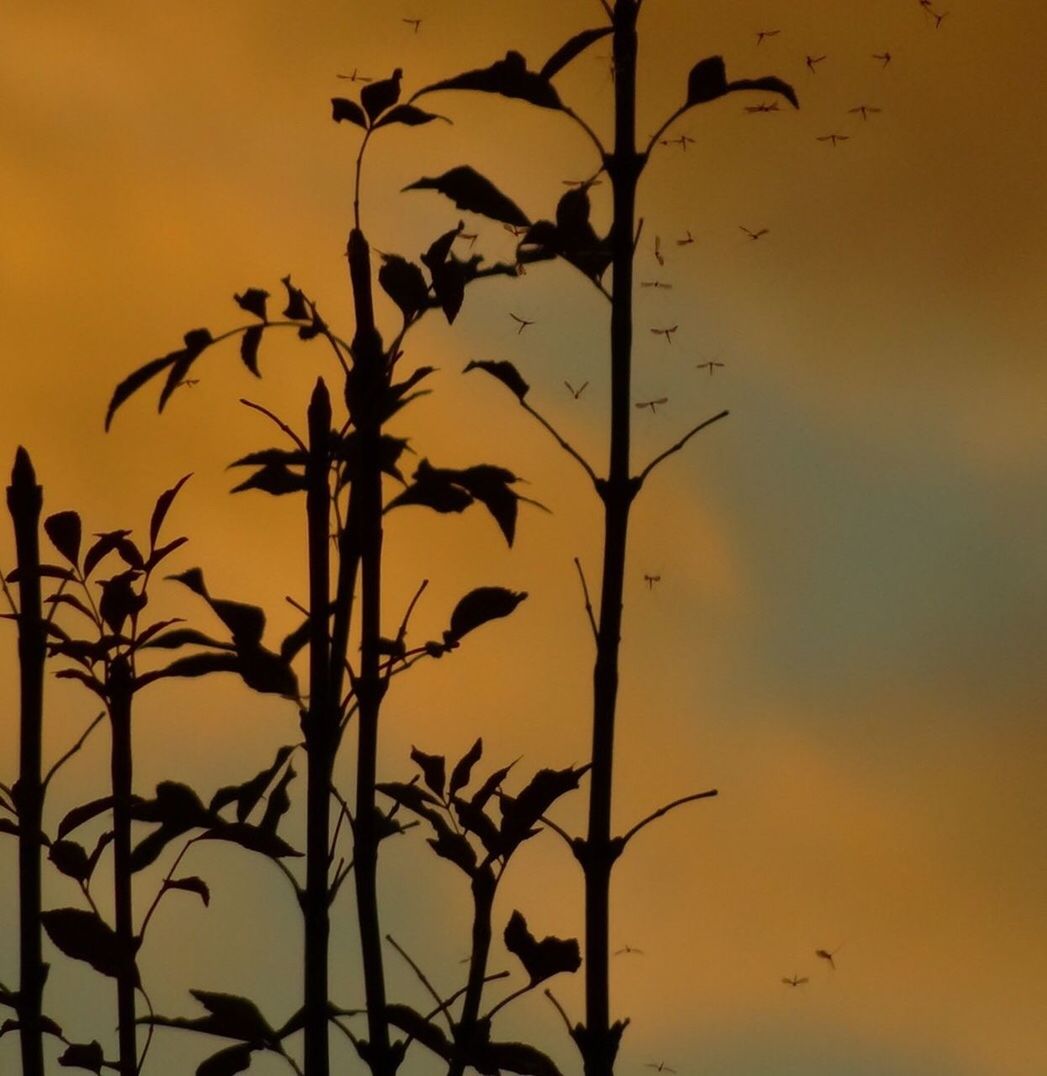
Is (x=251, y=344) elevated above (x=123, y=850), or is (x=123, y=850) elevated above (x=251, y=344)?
(x=251, y=344)

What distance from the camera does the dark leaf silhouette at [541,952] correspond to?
37.3 inches

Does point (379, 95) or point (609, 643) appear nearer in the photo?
point (609, 643)

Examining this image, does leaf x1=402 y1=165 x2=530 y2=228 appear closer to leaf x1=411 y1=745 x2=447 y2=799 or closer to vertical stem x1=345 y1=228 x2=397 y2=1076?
vertical stem x1=345 y1=228 x2=397 y2=1076

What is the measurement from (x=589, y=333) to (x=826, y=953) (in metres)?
0.57

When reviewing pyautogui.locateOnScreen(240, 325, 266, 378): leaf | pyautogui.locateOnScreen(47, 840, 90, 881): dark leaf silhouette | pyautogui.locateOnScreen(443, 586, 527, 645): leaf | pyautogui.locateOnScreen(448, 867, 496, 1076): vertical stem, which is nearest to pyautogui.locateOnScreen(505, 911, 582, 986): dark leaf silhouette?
pyautogui.locateOnScreen(448, 867, 496, 1076): vertical stem

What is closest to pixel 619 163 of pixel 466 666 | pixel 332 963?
pixel 466 666

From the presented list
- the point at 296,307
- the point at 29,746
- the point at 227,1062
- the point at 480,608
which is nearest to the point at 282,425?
the point at 296,307

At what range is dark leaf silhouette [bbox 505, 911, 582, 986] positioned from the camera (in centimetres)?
95

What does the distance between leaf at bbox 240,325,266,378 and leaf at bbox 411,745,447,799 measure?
29 cm

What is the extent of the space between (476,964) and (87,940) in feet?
0.86

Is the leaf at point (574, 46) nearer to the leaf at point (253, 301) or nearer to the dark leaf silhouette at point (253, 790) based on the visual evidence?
the leaf at point (253, 301)

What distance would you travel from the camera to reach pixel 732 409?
1293 millimetres

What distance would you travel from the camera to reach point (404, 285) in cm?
95

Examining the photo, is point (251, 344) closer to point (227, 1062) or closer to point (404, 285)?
point (404, 285)
